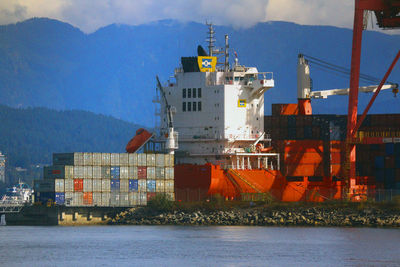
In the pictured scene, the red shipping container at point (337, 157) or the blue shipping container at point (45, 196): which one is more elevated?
the red shipping container at point (337, 157)

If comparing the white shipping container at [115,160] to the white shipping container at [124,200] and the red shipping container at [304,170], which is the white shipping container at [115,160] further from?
the red shipping container at [304,170]

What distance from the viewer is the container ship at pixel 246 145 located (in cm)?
7569

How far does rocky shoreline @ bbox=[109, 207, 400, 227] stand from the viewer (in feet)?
222

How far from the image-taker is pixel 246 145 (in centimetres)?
7819

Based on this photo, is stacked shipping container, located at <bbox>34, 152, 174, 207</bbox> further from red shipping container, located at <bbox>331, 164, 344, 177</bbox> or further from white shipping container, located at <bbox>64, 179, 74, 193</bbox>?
red shipping container, located at <bbox>331, 164, 344, 177</bbox>

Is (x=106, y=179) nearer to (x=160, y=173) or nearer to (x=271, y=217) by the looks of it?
(x=160, y=173)

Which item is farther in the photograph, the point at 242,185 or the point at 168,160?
the point at 242,185

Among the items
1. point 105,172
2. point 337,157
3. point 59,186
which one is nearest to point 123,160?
point 105,172

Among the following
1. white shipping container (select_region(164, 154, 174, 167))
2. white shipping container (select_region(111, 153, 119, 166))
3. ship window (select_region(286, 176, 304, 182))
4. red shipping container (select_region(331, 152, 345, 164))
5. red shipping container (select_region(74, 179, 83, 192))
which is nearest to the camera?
red shipping container (select_region(74, 179, 83, 192))

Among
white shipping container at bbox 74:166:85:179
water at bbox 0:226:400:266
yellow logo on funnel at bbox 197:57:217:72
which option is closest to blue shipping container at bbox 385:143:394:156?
water at bbox 0:226:400:266

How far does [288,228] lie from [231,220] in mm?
4535

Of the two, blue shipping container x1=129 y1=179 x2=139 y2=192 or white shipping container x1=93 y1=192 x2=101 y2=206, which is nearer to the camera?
white shipping container x1=93 y1=192 x2=101 y2=206

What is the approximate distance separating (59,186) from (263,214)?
558 inches

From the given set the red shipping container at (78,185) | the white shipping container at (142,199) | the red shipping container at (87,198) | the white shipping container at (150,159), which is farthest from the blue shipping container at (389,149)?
the red shipping container at (78,185)
